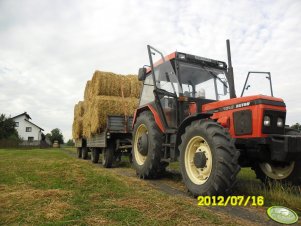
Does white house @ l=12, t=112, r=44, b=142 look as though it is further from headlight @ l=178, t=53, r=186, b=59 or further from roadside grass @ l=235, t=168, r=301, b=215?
roadside grass @ l=235, t=168, r=301, b=215

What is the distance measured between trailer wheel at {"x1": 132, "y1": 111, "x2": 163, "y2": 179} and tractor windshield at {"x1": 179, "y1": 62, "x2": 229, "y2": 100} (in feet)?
3.65

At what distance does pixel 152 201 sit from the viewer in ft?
14.8

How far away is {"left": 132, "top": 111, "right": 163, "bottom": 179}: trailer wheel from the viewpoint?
22.0ft

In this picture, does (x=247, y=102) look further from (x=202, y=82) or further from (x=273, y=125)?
(x=202, y=82)

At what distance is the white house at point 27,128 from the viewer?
211 feet

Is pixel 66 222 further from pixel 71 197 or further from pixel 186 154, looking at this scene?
A: pixel 186 154

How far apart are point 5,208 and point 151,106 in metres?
4.06

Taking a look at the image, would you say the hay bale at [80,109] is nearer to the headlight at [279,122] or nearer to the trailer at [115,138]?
the trailer at [115,138]

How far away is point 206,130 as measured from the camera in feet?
16.0

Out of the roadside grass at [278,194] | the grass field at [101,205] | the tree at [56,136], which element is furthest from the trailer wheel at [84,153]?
the tree at [56,136]

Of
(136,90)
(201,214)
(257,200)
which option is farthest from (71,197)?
(136,90)
